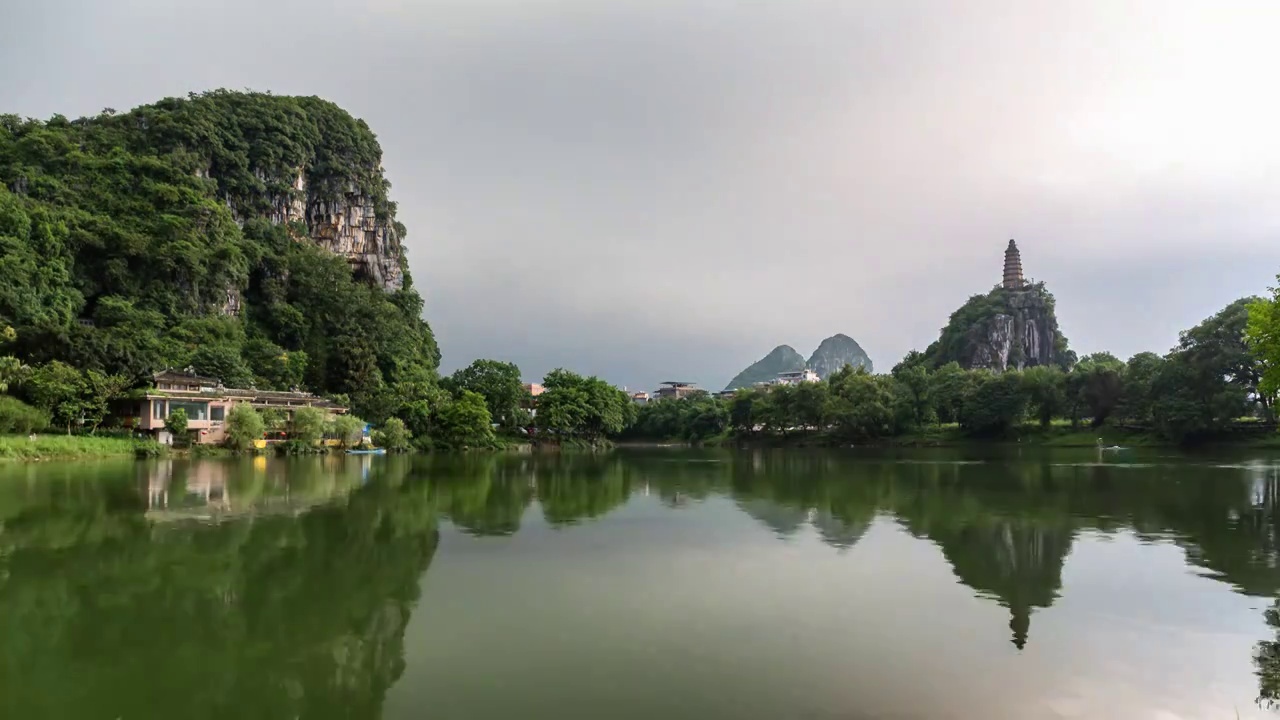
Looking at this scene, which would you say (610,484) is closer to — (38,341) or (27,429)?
(27,429)

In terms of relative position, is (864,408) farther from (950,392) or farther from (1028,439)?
(1028,439)

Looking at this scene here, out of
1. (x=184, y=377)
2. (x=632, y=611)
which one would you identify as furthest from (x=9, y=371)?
(x=632, y=611)

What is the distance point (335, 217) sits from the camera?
7969 centimetres

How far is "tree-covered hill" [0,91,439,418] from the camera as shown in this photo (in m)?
45.1

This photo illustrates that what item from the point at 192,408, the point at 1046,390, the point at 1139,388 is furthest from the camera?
the point at 1046,390

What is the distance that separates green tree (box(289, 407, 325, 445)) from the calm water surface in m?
25.6

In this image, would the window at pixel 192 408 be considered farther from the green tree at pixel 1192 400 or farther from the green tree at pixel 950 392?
the green tree at pixel 1192 400

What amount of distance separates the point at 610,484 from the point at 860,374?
50.7 metres

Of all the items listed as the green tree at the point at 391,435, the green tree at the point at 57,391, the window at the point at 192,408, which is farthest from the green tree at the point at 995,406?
the green tree at the point at 57,391

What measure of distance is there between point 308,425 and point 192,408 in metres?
6.62

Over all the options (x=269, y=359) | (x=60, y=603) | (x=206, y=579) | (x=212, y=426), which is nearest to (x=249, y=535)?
(x=206, y=579)

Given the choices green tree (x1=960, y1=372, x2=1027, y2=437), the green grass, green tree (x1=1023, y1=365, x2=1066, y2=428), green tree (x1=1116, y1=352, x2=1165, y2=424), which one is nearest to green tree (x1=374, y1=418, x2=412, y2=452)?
the green grass

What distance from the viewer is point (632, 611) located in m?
8.47

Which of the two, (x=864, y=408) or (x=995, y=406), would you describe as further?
(x=864, y=408)
